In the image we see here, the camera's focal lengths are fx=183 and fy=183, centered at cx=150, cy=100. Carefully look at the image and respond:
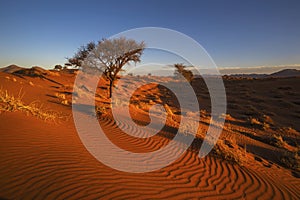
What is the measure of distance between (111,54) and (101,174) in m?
16.0

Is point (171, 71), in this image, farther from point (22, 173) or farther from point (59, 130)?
point (22, 173)

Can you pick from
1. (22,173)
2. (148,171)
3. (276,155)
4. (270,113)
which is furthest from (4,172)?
(270,113)

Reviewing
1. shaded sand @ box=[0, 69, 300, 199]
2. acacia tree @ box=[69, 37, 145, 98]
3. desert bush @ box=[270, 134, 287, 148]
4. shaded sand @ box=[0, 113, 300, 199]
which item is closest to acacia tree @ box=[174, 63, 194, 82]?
acacia tree @ box=[69, 37, 145, 98]

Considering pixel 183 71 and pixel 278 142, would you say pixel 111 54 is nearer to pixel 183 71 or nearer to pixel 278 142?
pixel 278 142

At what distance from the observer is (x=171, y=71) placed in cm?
4459

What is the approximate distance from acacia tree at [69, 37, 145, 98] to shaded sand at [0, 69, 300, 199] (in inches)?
498

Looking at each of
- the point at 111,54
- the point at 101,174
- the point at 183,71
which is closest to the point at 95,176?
the point at 101,174

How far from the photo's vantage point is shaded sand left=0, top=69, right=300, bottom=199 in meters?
3.32

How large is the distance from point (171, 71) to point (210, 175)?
40876 millimetres

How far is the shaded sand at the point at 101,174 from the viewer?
332cm

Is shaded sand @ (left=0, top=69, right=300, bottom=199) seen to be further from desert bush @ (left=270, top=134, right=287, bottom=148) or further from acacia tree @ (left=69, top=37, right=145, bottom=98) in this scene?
acacia tree @ (left=69, top=37, right=145, bottom=98)

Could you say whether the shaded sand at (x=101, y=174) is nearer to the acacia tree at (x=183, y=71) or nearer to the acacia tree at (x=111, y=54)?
the acacia tree at (x=111, y=54)

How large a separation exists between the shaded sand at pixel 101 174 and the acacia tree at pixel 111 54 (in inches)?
498

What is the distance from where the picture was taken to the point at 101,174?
3.98 m
